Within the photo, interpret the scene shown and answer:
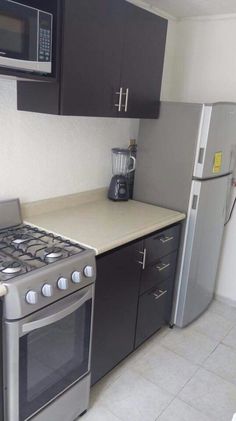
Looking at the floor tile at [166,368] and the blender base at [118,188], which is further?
the blender base at [118,188]

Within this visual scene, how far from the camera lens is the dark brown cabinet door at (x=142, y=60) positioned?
196 centimetres

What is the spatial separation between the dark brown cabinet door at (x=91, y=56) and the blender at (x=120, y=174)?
0.58m

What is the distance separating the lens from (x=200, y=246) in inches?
98.1

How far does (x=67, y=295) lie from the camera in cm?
149

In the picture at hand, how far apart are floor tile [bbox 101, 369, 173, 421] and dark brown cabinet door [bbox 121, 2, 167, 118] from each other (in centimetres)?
157

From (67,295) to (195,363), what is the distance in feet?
4.07

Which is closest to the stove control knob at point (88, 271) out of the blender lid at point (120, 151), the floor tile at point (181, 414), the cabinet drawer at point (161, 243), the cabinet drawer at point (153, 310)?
the cabinet drawer at point (161, 243)

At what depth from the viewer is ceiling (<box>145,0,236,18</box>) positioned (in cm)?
235

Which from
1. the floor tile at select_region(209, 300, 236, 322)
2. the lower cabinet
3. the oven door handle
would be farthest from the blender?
the floor tile at select_region(209, 300, 236, 322)

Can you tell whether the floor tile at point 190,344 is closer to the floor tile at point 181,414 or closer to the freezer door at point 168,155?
the floor tile at point 181,414

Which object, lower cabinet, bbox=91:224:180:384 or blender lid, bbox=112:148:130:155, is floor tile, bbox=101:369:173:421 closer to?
lower cabinet, bbox=91:224:180:384

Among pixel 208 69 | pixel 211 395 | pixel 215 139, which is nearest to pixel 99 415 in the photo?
pixel 211 395

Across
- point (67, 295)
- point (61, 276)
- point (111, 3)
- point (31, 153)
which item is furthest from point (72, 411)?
point (111, 3)

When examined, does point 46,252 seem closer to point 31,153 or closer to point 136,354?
point 31,153
